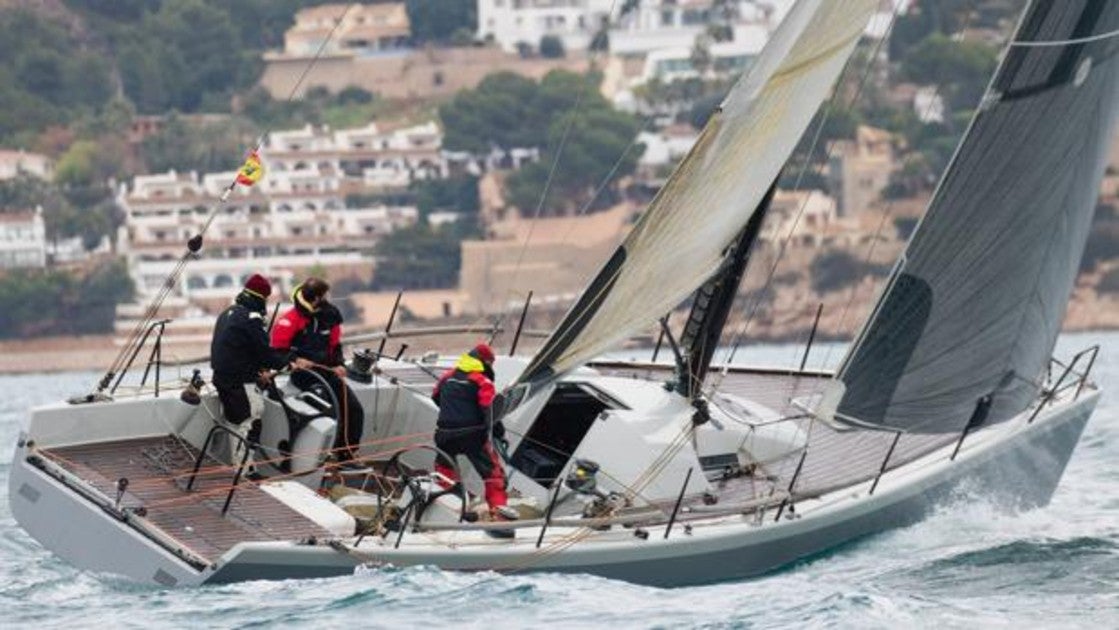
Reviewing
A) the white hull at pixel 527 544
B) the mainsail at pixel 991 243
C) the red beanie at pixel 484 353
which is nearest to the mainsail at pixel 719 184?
the red beanie at pixel 484 353

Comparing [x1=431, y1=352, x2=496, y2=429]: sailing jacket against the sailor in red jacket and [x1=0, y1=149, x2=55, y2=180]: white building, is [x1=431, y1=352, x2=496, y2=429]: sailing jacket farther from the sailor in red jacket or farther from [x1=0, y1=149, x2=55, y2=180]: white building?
[x1=0, y1=149, x2=55, y2=180]: white building

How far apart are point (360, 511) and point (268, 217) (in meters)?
73.2

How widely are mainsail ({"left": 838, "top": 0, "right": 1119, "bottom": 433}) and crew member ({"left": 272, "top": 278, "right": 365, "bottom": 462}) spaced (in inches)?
91.9

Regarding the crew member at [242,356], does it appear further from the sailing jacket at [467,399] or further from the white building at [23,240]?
the white building at [23,240]

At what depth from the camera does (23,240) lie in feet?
266

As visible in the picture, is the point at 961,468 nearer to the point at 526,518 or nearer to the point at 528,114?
the point at 526,518

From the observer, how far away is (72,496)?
13828mm

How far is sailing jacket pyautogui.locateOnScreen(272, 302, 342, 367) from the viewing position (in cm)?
1520

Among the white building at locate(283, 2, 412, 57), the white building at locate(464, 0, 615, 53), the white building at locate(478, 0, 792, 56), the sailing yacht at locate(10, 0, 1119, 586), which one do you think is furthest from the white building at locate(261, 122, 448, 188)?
the sailing yacht at locate(10, 0, 1119, 586)

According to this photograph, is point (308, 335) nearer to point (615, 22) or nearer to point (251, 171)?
point (251, 171)

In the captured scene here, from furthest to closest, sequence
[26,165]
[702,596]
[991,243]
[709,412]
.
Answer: [26,165] → [709,412] → [991,243] → [702,596]

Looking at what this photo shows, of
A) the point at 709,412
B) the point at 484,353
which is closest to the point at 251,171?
the point at 484,353

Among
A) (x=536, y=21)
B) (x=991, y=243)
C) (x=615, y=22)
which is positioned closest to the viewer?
(x=991, y=243)

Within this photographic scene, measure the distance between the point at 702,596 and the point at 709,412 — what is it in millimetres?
1653
